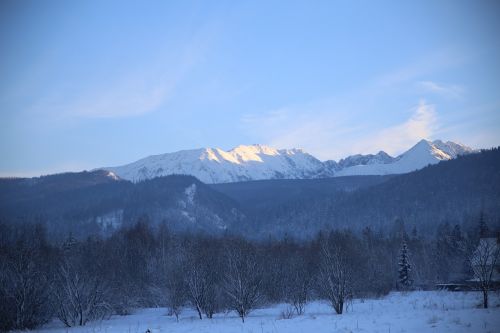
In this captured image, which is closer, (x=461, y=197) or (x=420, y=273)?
(x=420, y=273)

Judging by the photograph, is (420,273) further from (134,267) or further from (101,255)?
(101,255)

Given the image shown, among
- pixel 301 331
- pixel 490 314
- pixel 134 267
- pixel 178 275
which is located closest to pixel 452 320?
pixel 490 314

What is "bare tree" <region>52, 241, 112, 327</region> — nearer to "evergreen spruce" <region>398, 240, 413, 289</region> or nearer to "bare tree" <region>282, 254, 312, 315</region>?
"bare tree" <region>282, 254, 312, 315</region>

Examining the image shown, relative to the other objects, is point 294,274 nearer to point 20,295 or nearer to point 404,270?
point 404,270

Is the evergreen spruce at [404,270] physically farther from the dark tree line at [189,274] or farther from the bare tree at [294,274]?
the bare tree at [294,274]

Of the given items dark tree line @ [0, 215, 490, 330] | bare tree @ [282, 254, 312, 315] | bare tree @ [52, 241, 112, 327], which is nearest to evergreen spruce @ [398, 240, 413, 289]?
dark tree line @ [0, 215, 490, 330]

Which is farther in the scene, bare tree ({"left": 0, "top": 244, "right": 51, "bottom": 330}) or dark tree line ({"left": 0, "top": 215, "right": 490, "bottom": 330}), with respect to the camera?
dark tree line ({"left": 0, "top": 215, "right": 490, "bottom": 330})

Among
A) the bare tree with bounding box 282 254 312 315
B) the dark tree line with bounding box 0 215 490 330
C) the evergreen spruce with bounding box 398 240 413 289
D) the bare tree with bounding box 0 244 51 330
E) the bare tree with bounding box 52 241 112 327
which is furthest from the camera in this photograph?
the evergreen spruce with bounding box 398 240 413 289

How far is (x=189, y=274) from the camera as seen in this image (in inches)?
1383

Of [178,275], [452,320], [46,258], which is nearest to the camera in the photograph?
[452,320]

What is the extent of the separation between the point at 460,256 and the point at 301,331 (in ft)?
187

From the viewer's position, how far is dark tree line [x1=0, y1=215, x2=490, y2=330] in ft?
104

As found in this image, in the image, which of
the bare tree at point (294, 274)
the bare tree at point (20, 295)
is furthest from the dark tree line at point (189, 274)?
the bare tree at point (294, 274)

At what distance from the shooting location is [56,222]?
7190 inches
